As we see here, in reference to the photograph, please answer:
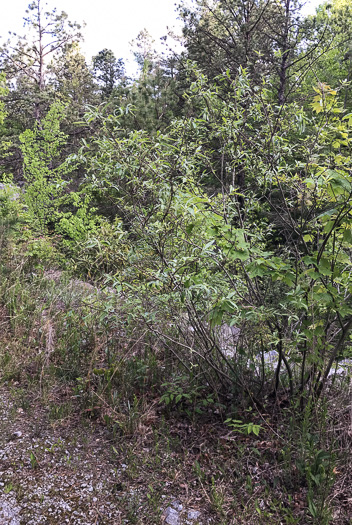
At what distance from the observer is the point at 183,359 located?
3.38 metres

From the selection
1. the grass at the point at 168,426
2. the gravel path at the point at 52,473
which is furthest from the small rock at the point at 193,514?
the gravel path at the point at 52,473

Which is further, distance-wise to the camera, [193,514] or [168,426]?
[168,426]

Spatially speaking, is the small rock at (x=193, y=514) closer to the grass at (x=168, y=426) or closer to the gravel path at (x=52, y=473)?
the grass at (x=168, y=426)

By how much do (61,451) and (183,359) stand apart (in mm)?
1250


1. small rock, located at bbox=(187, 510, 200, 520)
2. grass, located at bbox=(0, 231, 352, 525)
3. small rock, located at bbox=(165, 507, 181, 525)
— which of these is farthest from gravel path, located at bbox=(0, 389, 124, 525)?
small rock, located at bbox=(187, 510, 200, 520)

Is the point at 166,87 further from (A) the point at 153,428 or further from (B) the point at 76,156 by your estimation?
(A) the point at 153,428

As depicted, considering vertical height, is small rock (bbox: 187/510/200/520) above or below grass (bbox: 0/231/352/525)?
below

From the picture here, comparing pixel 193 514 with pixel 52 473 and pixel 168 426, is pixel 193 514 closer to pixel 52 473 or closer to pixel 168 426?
→ pixel 168 426

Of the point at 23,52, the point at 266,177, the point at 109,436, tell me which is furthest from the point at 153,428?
the point at 23,52

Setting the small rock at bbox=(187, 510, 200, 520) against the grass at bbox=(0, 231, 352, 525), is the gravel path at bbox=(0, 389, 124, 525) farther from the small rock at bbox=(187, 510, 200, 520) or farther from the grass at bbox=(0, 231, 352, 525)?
the small rock at bbox=(187, 510, 200, 520)

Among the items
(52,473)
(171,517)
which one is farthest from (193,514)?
(52,473)

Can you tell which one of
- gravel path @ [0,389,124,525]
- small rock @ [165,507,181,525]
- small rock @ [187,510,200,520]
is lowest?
small rock @ [165,507,181,525]

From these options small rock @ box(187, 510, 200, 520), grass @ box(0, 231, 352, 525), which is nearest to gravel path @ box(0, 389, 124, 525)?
grass @ box(0, 231, 352, 525)

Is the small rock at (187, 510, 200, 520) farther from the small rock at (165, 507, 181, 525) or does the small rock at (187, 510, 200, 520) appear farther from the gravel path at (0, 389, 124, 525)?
the gravel path at (0, 389, 124, 525)
